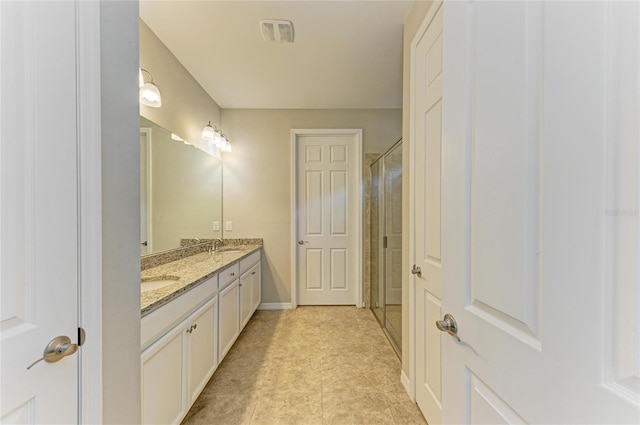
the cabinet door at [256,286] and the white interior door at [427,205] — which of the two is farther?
the cabinet door at [256,286]

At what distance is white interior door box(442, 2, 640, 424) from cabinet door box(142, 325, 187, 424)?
1232 millimetres

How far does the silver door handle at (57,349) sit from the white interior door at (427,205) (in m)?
1.40

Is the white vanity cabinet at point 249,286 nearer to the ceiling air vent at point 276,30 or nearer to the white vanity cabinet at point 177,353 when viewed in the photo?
the white vanity cabinet at point 177,353

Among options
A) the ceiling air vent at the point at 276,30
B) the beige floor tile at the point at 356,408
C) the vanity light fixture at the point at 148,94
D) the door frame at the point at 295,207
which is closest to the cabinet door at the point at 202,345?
the beige floor tile at the point at 356,408

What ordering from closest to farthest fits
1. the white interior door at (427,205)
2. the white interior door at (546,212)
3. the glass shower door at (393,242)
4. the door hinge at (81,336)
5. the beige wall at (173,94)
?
the white interior door at (546,212) → the door hinge at (81,336) → the white interior door at (427,205) → the beige wall at (173,94) → the glass shower door at (393,242)

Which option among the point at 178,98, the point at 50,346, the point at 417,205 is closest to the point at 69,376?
the point at 50,346

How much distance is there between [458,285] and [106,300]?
1071 millimetres

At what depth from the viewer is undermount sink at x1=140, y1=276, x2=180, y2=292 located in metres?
1.75

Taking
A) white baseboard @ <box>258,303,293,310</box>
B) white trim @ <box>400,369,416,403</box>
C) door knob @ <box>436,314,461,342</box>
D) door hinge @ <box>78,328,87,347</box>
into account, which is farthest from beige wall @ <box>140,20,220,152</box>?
white trim @ <box>400,369,416,403</box>

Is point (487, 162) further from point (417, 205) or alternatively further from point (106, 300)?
point (106, 300)

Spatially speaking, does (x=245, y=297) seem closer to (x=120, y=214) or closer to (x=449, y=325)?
(x=120, y=214)

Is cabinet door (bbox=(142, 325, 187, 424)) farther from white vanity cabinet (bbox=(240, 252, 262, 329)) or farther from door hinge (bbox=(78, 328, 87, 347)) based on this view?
white vanity cabinet (bbox=(240, 252, 262, 329))

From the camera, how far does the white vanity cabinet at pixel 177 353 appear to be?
115 centimetres

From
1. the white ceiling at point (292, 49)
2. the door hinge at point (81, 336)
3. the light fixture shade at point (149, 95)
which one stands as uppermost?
the white ceiling at point (292, 49)
